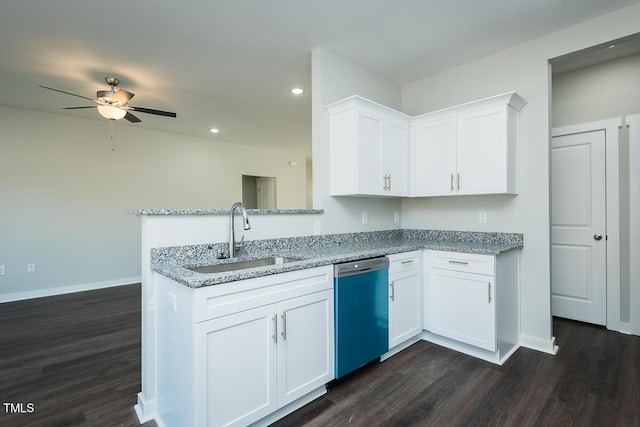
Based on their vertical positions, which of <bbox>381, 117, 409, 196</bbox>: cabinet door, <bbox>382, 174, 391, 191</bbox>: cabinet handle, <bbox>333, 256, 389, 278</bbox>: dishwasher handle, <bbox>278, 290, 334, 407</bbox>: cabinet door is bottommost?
<bbox>278, 290, 334, 407</bbox>: cabinet door

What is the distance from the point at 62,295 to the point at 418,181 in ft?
17.0

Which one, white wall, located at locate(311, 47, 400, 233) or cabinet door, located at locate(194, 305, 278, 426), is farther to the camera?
white wall, located at locate(311, 47, 400, 233)

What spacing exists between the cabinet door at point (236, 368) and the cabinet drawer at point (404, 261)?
1123 mm

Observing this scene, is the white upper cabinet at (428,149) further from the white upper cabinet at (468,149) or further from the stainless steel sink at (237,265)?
the stainless steel sink at (237,265)

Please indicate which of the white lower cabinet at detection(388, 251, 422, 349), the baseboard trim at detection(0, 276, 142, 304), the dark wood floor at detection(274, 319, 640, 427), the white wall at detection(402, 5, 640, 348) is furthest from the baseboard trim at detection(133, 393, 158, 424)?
the baseboard trim at detection(0, 276, 142, 304)

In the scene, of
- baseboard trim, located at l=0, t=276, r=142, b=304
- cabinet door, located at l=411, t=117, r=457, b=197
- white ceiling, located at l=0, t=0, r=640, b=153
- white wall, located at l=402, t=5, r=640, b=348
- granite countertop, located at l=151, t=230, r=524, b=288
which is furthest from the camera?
baseboard trim, located at l=0, t=276, r=142, b=304

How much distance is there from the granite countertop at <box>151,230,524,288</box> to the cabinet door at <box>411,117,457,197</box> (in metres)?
0.54

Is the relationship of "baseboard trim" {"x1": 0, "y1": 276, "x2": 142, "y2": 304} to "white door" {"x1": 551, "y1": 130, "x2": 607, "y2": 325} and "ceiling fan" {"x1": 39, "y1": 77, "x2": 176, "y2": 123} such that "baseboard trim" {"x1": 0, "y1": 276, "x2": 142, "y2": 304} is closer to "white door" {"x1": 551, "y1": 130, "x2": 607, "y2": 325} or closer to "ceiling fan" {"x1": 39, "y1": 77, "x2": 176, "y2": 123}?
"ceiling fan" {"x1": 39, "y1": 77, "x2": 176, "y2": 123}

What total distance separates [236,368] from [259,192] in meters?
6.80

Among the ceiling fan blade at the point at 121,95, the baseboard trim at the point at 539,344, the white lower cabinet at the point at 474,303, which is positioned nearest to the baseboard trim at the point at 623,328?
the baseboard trim at the point at 539,344

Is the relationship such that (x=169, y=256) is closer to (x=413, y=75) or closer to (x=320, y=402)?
(x=320, y=402)

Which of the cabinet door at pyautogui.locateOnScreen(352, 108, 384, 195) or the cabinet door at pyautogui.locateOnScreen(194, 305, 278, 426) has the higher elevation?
the cabinet door at pyautogui.locateOnScreen(352, 108, 384, 195)

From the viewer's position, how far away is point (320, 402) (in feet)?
6.35

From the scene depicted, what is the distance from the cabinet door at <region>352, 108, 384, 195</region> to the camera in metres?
2.65
